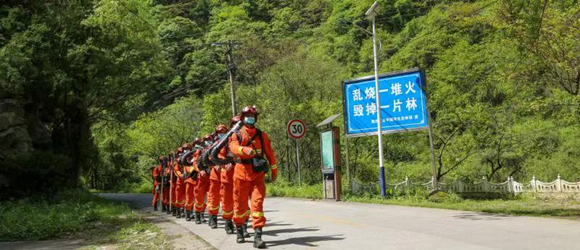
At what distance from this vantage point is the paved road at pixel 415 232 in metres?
6.64

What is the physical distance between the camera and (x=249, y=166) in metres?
7.57

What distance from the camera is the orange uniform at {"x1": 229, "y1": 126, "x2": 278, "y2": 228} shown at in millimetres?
7508

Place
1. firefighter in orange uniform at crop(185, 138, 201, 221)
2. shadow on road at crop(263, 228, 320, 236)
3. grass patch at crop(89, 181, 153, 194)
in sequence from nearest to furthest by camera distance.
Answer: shadow on road at crop(263, 228, 320, 236) < firefighter in orange uniform at crop(185, 138, 201, 221) < grass patch at crop(89, 181, 153, 194)

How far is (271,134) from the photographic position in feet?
93.9

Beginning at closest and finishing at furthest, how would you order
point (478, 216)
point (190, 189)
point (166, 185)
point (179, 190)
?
point (478, 216) → point (190, 189) → point (179, 190) → point (166, 185)

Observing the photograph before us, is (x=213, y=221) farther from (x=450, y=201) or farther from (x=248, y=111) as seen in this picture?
(x=450, y=201)

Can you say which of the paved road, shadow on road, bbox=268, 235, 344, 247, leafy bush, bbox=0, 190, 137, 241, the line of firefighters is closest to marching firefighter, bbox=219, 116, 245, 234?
the line of firefighters

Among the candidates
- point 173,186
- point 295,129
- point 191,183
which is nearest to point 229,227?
point 191,183

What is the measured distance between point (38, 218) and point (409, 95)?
12027mm

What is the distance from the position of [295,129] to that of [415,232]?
1093 centimetres

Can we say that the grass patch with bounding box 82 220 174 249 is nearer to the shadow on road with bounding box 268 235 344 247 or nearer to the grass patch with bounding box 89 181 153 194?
the shadow on road with bounding box 268 235 344 247

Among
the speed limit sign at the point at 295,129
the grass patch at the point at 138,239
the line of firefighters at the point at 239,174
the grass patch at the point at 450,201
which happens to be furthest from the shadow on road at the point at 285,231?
the speed limit sign at the point at 295,129

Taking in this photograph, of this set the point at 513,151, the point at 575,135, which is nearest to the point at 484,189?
the point at 513,151

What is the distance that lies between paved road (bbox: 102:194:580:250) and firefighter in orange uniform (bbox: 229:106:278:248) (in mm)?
591
